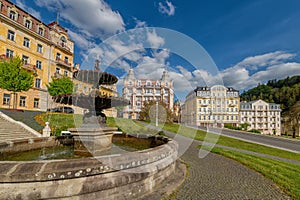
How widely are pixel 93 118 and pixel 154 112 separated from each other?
2621 cm

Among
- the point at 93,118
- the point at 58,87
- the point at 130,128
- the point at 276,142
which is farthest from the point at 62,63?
the point at 276,142

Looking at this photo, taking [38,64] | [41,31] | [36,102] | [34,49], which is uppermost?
[41,31]

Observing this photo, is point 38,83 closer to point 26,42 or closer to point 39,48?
point 39,48

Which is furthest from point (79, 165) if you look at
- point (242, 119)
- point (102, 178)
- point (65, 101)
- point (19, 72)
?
point (242, 119)

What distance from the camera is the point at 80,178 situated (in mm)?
2859

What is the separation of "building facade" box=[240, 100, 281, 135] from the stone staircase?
73914mm

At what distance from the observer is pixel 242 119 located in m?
67.2

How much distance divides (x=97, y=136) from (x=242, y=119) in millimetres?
75035

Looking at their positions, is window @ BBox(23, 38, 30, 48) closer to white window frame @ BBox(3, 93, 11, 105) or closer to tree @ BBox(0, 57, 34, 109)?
tree @ BBox(0, 57, 34, 109)

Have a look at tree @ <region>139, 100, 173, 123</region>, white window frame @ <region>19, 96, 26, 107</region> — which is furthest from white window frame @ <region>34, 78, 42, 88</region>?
tree @ <region>139, 100, 173, 123</region>

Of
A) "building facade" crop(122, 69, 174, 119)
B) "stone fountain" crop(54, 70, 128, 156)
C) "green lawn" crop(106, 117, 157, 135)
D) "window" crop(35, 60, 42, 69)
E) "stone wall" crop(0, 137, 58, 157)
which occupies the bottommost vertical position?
"green lawn" crop(106, 117, 157, 135)

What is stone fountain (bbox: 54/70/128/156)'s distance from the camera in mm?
5398

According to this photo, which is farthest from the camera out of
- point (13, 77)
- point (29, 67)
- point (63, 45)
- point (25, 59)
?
point (63, 45)

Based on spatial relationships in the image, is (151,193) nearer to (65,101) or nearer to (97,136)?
(97,136)
